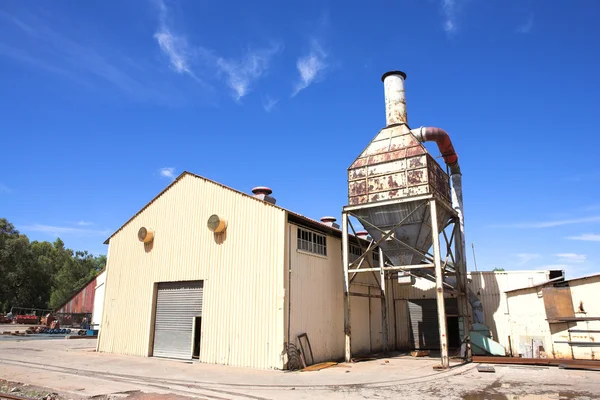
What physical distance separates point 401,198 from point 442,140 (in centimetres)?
512

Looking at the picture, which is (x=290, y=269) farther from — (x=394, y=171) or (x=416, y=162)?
(x=416, y=162)

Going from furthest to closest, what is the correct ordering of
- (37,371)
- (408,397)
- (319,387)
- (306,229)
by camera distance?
(306,229) → (37,371) → (319,387) → (408,397)

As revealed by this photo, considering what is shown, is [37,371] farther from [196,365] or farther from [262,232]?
[262,232]

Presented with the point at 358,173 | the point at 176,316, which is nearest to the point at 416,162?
the point at 358,173

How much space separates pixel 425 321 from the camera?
23.7m

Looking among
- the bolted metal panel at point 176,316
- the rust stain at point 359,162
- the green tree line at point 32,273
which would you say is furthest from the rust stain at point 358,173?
the green tree line at point 32,273

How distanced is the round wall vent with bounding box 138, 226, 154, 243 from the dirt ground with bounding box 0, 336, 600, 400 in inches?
238

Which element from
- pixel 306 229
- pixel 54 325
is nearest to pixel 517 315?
pixel 306 229

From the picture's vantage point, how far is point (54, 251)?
75625 millimetres

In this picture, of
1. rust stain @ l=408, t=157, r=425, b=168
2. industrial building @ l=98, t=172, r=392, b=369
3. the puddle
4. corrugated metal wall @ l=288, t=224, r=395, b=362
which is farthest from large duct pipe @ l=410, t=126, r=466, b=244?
the puddle

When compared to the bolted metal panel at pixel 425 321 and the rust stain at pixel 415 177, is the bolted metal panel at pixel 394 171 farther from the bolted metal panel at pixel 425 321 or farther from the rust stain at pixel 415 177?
the bolted metal panel at pixel 425 321

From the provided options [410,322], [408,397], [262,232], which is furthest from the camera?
[410,322]

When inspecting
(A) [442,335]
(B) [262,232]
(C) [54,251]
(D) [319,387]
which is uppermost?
(C) [54,251]

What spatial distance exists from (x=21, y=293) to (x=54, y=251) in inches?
571
